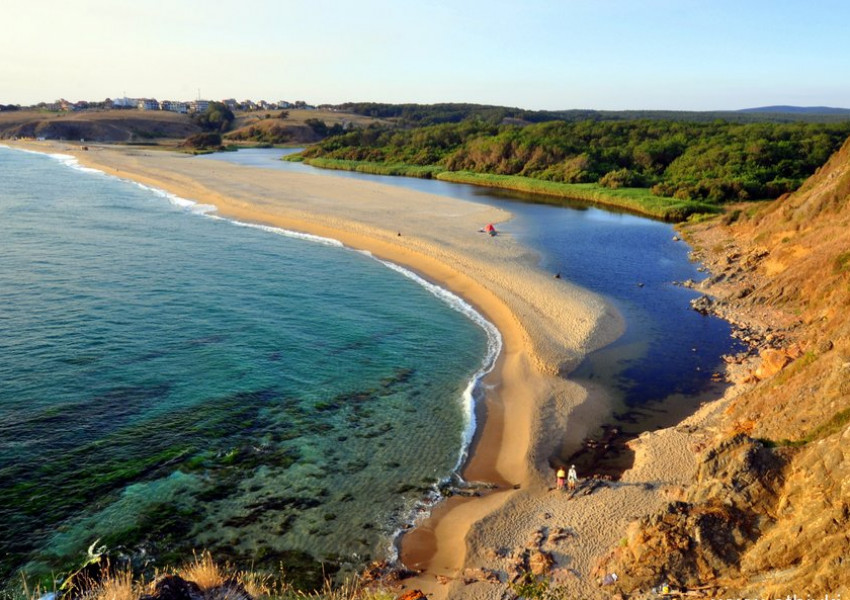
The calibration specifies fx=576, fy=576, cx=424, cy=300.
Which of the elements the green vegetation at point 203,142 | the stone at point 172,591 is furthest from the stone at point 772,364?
the green vegetation at point 203,142

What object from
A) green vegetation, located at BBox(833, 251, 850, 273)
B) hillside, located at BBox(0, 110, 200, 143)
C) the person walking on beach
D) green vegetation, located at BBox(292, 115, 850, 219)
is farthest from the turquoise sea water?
hillside, located at BBox(0, 110, 200, 143)

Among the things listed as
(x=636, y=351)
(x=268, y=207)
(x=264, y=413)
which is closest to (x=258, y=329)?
(x=264, y=413)

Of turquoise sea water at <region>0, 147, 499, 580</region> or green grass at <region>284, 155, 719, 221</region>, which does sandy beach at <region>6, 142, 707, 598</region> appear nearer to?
turquoise sea water at <region>0, 147, 499, 580</region>

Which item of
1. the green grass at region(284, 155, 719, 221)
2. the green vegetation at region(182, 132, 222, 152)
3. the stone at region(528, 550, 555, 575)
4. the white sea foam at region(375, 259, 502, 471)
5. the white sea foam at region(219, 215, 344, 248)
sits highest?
the green vegetation at region(182, 132, 222, 152)

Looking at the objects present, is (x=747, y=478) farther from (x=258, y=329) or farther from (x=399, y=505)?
(x=258, y=329)

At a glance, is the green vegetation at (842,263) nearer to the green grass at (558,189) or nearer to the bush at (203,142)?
the green grass at (558,189)
